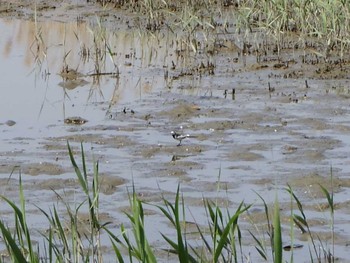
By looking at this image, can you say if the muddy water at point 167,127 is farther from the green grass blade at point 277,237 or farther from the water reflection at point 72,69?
the green grass blade at point 277,237

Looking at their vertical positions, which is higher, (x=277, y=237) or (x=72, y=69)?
(x=277, y=237)

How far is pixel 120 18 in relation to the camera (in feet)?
44.6

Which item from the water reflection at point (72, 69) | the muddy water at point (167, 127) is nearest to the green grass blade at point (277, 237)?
the muddy water at point (167, 127)

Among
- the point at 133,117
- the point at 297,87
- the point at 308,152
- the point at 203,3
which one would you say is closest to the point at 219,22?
the point at 203,3

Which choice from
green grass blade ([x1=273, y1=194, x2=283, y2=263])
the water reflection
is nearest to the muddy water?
the water reflection

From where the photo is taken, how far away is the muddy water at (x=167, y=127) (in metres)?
→ 6.39

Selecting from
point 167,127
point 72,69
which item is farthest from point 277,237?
point 72,69

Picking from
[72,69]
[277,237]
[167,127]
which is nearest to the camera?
[277,237]

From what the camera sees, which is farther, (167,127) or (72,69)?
(72,69)

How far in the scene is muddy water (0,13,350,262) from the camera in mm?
6387

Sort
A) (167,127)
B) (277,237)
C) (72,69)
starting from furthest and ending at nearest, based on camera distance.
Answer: (72,69) → (167,127) → (277,237)

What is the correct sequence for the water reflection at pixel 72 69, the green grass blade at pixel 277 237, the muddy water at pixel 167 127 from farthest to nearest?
1. the water reflection at pixel 72 69
2. the muddy water at pixel 167 127
3. the green grass blade at pixel 277 237

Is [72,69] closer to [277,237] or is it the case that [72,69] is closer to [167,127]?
[167,127]

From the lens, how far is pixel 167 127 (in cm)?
817
